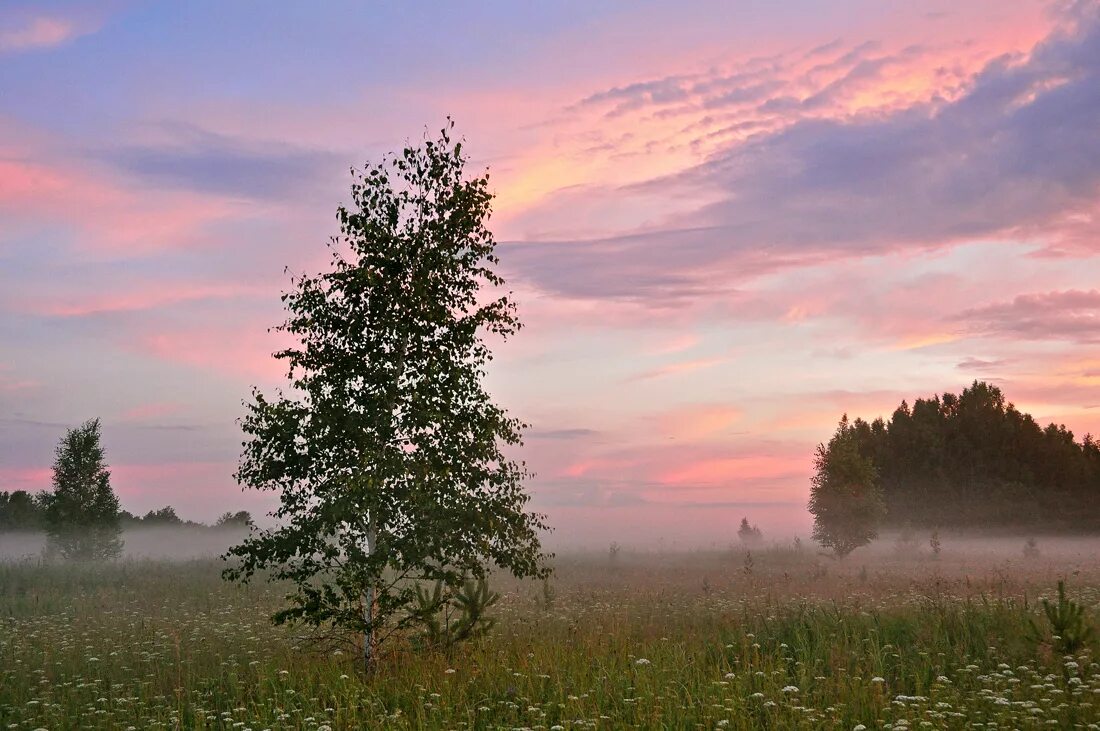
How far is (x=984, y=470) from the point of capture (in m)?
84.7

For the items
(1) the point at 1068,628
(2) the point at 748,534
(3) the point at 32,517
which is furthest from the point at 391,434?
(3) the point at 32,517

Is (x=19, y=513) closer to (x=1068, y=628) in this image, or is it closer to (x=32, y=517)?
(x=32, y=517)

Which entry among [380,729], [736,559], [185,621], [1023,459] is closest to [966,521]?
[1023,459]

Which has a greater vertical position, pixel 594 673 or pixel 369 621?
pixel 369 621

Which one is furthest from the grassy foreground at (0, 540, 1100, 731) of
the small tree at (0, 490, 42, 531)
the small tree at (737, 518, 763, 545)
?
the small tree at (0, 490, 42, 531)

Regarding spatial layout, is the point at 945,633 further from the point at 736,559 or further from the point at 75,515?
the point at 75,515

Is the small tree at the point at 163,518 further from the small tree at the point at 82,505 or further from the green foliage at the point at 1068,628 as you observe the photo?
the green foliage at the point at 1068,628

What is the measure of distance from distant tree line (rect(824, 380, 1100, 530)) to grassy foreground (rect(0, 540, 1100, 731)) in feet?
218

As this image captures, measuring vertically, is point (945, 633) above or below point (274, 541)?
below

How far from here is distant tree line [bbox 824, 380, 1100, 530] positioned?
81000 mm

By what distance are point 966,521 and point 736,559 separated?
41.9m

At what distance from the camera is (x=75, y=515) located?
47.9m

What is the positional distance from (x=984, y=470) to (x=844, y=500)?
45.8 meters

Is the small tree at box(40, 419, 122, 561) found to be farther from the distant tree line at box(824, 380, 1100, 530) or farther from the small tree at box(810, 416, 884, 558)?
the distant tree line at box(824, 380, 1100, 530)
